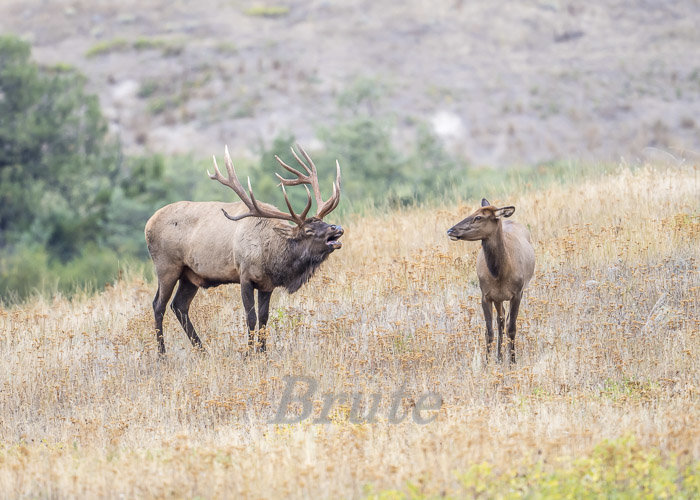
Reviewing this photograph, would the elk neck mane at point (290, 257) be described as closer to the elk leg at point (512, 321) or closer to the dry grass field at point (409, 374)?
the dry grass field at point (409, 374)

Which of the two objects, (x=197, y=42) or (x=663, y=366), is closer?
(x=663, y=366)

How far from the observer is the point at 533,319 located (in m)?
9.80

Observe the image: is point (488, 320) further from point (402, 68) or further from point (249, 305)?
point (402, 68)

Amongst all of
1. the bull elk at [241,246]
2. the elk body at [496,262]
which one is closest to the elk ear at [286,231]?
the bull elk at [241,246]

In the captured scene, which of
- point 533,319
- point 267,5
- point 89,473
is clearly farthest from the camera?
point 267,5

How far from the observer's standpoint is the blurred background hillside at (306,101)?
83.5 feet

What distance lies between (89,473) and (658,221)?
804 centimetres

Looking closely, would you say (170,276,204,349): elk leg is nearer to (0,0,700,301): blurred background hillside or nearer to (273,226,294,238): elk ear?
(273,226,294,238): elk ear

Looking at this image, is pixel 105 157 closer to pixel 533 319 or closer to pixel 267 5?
pixel 533 319

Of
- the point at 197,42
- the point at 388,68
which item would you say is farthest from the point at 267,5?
the point at 388,68

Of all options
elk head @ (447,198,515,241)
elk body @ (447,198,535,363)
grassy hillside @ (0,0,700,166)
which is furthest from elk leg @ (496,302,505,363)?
grassy hillside @ (0,0,700,166)

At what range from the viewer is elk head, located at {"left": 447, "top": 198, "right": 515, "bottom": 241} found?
8578 mm

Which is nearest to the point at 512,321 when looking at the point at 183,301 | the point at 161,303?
the point at 183,301

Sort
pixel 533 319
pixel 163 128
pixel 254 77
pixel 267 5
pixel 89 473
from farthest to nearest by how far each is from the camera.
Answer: pixel 267 5 → pixel 254 77 → pixel 163 128 → pixel 533 319 → pixel 89 473
